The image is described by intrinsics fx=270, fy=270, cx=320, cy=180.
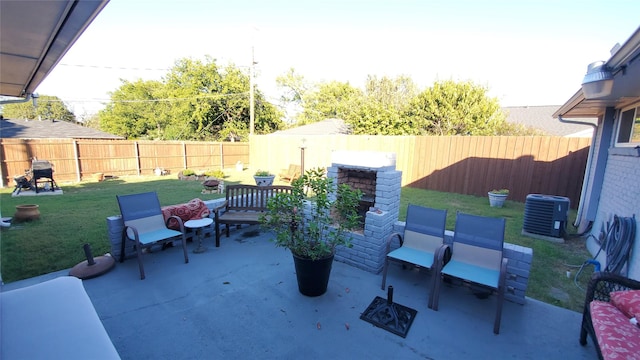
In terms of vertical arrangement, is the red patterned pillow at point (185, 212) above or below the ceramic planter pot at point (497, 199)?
above

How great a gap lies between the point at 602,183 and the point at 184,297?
723cm

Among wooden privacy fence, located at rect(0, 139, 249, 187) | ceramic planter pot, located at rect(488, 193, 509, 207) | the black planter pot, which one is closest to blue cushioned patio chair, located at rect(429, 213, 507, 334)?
the black planter pot

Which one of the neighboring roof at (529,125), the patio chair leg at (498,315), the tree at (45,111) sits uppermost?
the tree at (45,111)

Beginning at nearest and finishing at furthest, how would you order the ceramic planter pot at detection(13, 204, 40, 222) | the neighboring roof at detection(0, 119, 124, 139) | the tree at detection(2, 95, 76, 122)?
the ceramic planter pot at detection(13, 204, 40, 222)
the neighboring roof at detection(0, 119, 124, 139)
the tree at detection(2, 95, 76, 122)

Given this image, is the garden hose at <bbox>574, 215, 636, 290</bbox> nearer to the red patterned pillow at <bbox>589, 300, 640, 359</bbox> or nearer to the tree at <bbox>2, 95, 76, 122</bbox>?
the red patterned pillow at <bbox>589, 300, 640, 359</bbox>

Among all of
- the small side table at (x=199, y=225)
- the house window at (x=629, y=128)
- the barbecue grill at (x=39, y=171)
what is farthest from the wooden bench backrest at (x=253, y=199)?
the barbecue grill at (x=39, y=171)

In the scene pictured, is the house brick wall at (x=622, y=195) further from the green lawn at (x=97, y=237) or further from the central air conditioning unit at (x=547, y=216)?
the green lawn at (x=97, y=237)

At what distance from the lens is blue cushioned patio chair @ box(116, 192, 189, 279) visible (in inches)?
146

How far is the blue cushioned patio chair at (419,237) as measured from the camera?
3.24m

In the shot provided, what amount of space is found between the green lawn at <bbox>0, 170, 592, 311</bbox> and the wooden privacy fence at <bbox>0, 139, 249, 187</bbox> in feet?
5.98

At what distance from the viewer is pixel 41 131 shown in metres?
15.4

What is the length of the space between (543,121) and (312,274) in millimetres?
23034

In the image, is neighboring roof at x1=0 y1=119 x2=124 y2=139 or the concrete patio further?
neighboring roof at x1=0 y1=119 x2=124 y2=139

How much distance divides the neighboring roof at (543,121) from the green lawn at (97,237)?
1319cm
